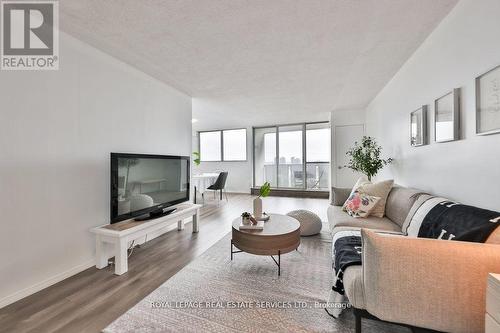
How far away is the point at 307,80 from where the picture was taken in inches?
124

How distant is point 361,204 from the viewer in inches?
95.3

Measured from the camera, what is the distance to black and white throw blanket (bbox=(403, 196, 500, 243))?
105cm

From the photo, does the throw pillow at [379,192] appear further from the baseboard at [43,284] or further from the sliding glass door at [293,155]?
the sliding glass door at [293,155]

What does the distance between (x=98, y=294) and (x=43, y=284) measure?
554 millimetres

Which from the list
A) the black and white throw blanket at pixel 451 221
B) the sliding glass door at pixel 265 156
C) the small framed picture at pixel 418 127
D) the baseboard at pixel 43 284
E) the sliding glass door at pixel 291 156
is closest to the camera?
Result: the black and white throw blanket at pixel 451 221

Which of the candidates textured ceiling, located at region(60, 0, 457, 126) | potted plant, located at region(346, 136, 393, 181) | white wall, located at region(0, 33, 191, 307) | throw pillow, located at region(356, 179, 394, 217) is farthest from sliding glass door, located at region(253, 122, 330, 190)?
white wall, located at region(0, 33, 191, 307)

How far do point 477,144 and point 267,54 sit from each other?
2076 mm

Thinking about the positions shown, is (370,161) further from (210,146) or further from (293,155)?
(210,146)

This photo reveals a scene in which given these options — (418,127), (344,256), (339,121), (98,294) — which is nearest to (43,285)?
(98,294)

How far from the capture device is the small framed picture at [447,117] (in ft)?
5.53

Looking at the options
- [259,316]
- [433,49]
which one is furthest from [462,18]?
[259,316]

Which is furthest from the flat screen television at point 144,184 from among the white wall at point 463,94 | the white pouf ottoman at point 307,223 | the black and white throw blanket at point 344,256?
the white wall at point 463,94

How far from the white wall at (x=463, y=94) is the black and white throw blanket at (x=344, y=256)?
0.91m

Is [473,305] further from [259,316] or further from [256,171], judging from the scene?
[256,171]
